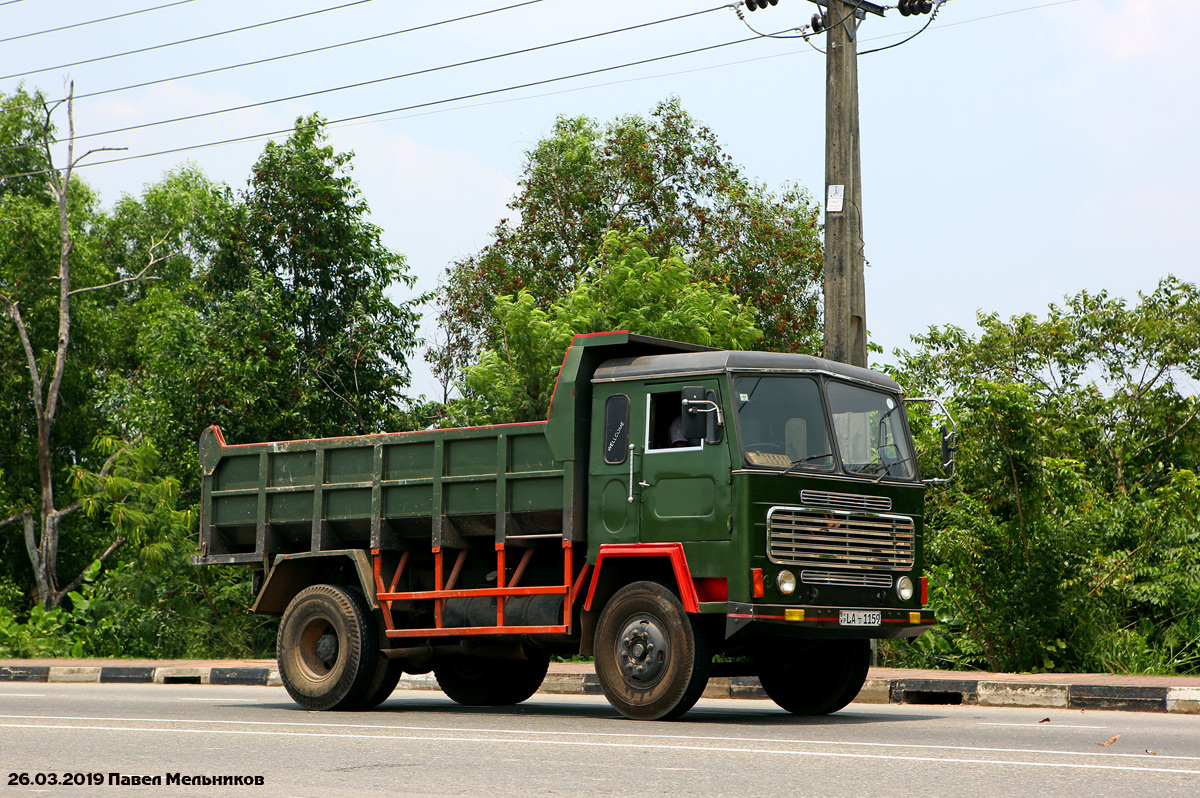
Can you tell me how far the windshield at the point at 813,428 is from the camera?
10.5 m

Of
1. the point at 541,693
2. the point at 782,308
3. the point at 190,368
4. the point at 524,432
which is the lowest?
the point at 541,693

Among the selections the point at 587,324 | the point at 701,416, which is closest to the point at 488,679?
the point at 701,416

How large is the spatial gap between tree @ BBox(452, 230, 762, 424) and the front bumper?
35.7ft

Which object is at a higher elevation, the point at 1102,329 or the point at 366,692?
the point at 1102,329

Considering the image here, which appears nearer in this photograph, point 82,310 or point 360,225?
point 360,225

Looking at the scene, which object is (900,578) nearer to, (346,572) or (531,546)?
(531,546)

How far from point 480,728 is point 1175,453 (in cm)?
1776

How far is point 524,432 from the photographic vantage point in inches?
454

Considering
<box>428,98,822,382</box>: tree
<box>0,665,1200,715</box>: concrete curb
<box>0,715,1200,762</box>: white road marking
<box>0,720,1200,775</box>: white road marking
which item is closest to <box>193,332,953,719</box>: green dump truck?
<box>0,715,1200,762</box>: white road marking

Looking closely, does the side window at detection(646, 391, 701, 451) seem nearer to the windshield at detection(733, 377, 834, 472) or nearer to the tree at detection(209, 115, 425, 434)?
the windshield at detection(733, 377, 834, 472)

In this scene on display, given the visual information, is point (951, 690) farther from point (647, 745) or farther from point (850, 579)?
point (647, 745)

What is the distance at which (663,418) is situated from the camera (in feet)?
35.9

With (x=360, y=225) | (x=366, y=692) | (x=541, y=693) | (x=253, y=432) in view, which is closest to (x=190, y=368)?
(x=253, y=432)

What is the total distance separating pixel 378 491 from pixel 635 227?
20667 millimetres
